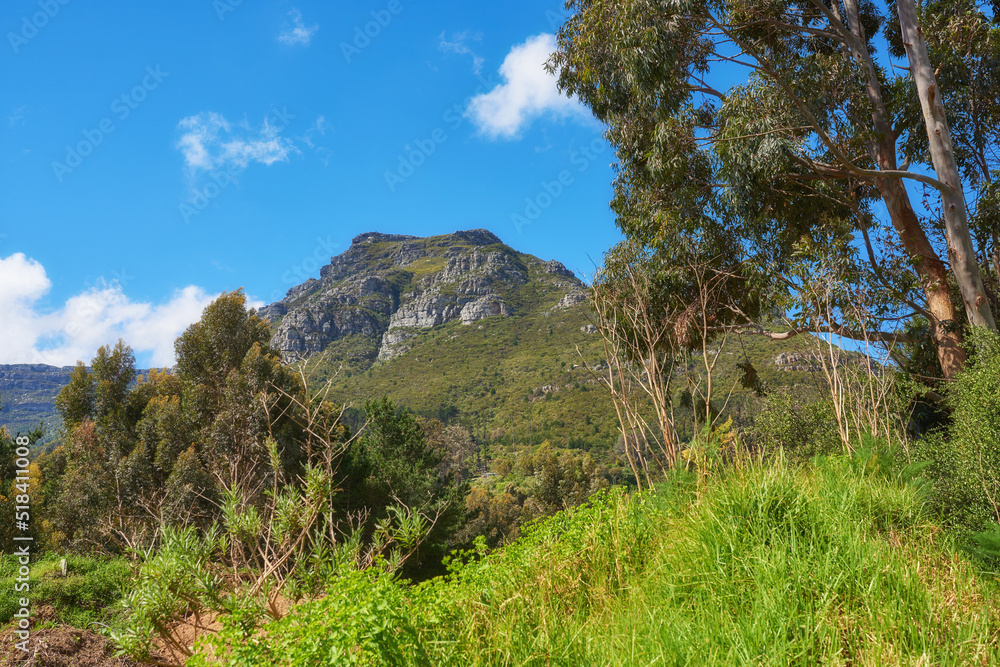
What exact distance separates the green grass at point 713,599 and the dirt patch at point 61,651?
2881mm

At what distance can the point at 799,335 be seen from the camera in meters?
8.02

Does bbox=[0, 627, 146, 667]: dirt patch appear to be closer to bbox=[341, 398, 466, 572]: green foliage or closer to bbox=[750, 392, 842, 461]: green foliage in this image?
bbox=[341, 398, 466, 572]: green foliage

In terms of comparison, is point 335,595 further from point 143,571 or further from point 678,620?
point 678,620

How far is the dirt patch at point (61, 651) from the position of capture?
3.97 meters

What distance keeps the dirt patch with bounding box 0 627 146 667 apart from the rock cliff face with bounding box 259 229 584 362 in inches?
3233

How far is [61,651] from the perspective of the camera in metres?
4.27

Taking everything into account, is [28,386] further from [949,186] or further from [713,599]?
[949,186]

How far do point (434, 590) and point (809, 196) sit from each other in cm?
846

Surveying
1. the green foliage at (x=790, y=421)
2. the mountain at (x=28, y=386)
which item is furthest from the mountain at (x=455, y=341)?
the green foliage at (x=790, y=421)

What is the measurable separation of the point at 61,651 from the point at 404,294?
128 m

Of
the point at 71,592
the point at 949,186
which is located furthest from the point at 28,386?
the point at 949,186

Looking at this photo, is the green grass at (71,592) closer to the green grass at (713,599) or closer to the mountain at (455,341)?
the green grass at (713,599)

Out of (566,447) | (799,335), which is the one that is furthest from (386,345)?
(799,335)

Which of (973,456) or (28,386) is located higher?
(28,386)
